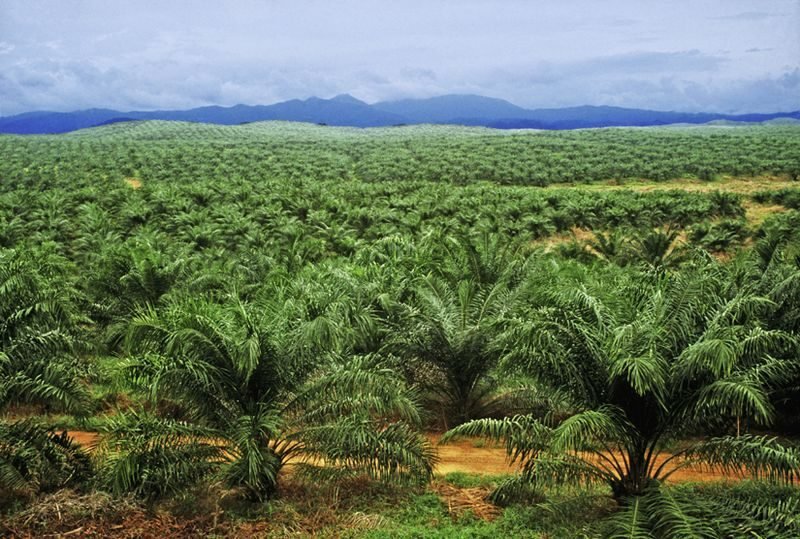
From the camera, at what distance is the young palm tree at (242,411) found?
7.35m

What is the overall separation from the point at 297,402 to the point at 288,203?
2665 centimetres

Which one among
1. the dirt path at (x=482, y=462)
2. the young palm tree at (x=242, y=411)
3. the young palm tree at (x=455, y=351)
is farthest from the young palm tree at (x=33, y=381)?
the young palm tree at (x=455, y=351)

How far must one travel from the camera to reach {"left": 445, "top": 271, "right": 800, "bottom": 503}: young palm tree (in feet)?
20.9

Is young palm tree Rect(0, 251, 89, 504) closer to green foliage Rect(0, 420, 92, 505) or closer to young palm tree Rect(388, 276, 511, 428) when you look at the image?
green foliage Rect(0, 420, 92, 505)

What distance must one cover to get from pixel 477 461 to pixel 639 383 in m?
4.26

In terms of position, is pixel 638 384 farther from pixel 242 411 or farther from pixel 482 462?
pixel 242 411

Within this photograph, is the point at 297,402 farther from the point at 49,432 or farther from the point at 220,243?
the point at 220,243

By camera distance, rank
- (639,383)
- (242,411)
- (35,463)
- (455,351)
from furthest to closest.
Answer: (455,351)
(242,411)
(35,463)
(639,383)

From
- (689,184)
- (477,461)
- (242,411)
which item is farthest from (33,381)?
(689,184)

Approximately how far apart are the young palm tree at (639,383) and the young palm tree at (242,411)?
1.22 meters

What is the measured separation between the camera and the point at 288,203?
34125mm

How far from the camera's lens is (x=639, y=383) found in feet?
20.0

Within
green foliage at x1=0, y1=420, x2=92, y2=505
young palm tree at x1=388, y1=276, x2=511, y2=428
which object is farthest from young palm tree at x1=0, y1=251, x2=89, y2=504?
young palm tree at x1=388, y1=276, x2=511, y2=428

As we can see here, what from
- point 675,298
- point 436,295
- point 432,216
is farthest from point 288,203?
point 675,298
